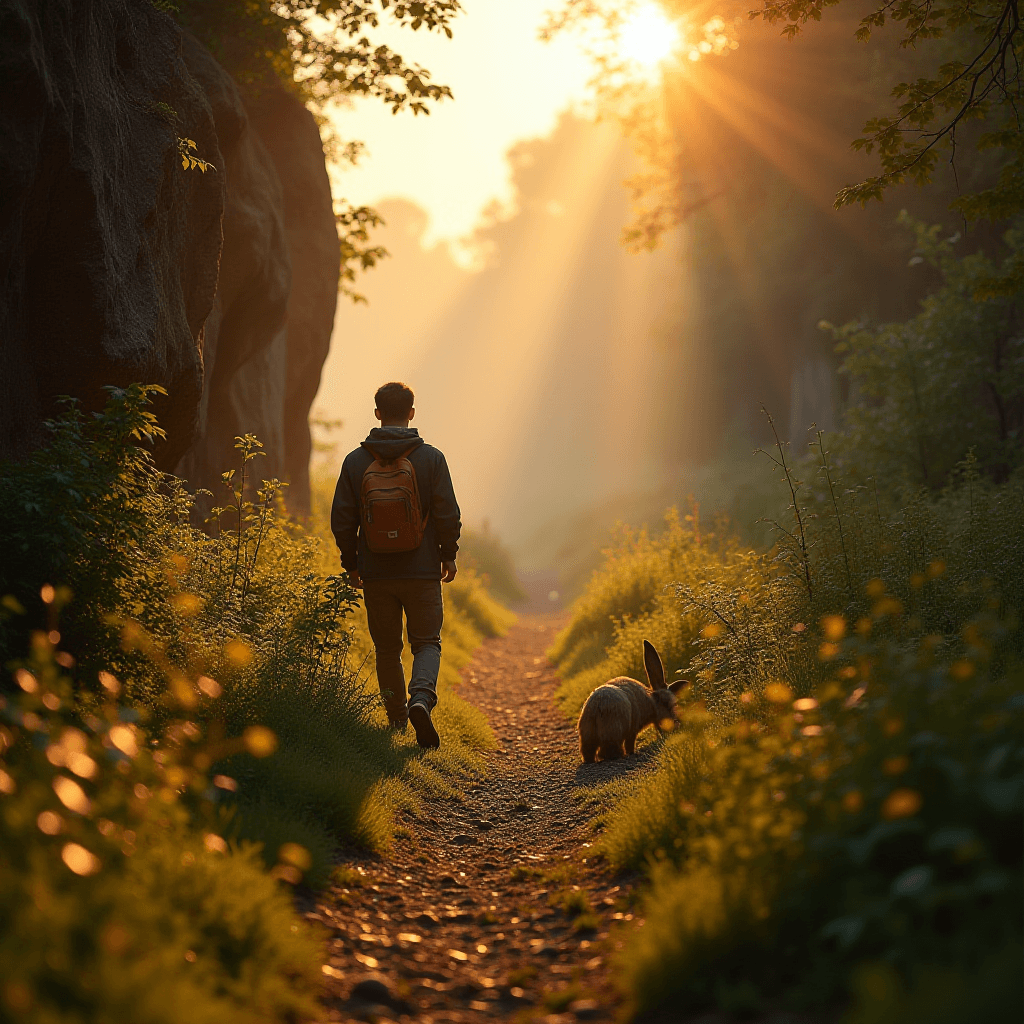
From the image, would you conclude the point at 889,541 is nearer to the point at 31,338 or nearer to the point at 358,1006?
the point at 358,1006

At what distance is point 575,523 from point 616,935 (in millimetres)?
37259

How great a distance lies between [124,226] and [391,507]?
303 centimetres

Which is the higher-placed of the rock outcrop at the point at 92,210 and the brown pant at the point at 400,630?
the rock outcrop at the point at 92,210

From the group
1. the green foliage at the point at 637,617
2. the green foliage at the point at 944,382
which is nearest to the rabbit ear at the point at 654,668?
the green foliage at the point at 637,617

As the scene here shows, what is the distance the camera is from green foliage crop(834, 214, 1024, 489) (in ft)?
39.2

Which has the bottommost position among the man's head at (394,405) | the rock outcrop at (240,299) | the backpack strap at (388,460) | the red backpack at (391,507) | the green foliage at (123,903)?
the green foliage at (123,903)

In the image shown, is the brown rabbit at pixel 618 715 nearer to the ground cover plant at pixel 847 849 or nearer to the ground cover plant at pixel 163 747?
the ground cover plant at pixel 163 747

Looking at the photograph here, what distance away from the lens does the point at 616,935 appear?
3389 millimetres

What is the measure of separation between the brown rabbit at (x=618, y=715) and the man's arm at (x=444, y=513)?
1583 millimetres

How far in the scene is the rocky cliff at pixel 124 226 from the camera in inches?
210

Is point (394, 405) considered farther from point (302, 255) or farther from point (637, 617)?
point (302, 255)

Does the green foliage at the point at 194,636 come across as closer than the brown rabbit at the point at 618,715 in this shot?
Yes

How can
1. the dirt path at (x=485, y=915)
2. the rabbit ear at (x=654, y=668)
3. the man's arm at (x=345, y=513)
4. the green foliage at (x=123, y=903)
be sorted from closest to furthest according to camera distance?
the green foliage at (x=123, y=903) < the dirt path at (x=485, y=915) < the man's arm at (x=345, y=513) < the rabbit ear at (x=654, y=668)

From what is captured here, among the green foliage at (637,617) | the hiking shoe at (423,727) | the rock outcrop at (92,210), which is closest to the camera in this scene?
the rock outcrop at (92,210)
